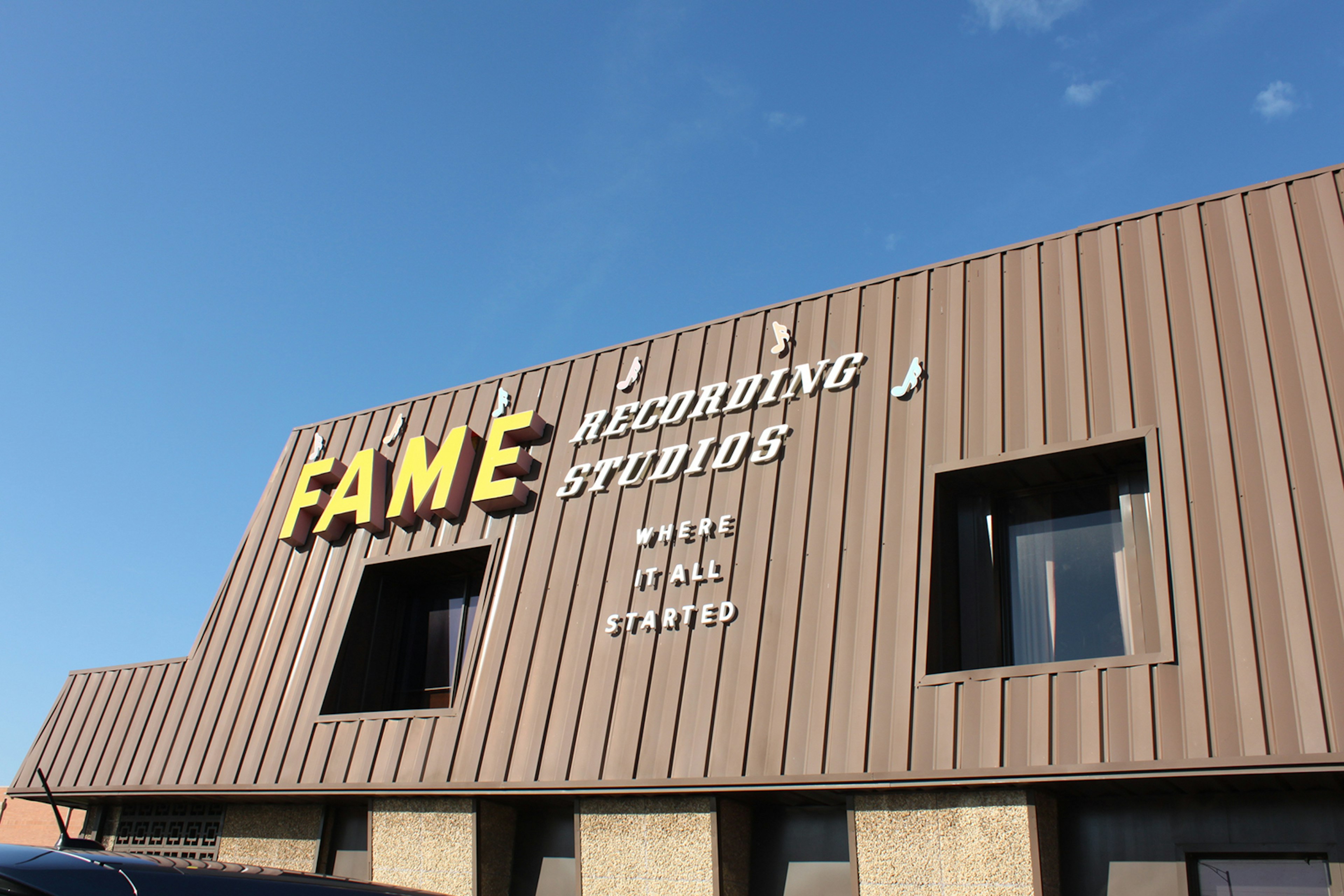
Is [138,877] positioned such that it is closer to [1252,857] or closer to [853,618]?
[853,618]

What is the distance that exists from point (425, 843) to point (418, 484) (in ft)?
15.6

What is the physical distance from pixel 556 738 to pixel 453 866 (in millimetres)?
1786

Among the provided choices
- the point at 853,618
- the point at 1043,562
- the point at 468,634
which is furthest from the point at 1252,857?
the point at 468,634

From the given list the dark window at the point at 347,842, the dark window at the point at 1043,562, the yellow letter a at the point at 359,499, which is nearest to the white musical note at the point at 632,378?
the yellow letter a at the point at 359,499

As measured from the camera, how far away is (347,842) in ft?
40.4

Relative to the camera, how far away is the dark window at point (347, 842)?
12109 mm

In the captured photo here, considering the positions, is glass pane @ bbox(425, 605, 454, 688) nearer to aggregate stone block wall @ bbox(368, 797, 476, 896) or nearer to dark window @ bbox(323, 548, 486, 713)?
dark window @ bbox(323, 548, 486, 713)

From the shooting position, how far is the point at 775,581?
34.2ft

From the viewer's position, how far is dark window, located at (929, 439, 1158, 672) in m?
9.19

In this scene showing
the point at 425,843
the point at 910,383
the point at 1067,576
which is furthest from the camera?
the point at 425,843

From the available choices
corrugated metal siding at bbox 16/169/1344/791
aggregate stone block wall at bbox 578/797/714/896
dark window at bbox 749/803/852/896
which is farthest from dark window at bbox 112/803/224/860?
dark window at bbox 749/803/852/896

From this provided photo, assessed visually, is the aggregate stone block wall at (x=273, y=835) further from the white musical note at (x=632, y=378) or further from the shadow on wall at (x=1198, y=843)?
the shadow on wall at (x=1198, y=843)

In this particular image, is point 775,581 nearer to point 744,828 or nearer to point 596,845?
point 744,828

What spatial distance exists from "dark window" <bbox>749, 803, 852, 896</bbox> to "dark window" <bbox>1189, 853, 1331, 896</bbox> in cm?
285
